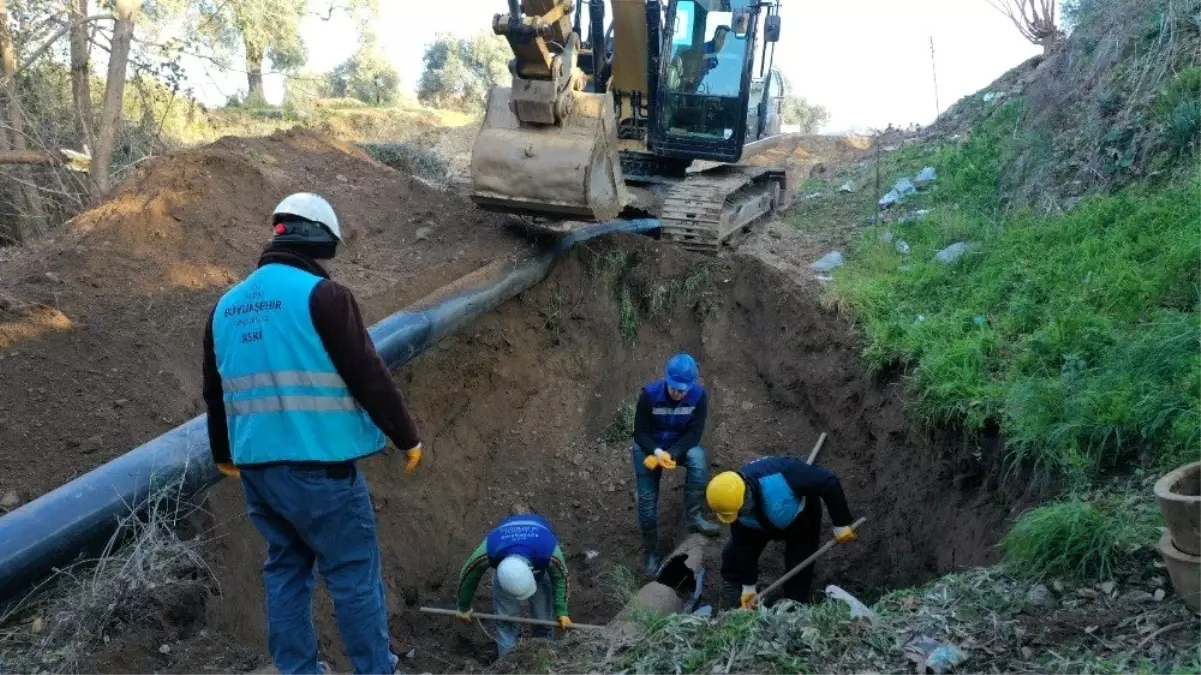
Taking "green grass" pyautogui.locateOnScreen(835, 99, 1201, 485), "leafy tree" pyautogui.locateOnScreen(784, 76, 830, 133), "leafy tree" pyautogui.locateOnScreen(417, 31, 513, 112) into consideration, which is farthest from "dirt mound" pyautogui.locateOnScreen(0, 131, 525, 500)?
"leafy tree" pyautogui.locateOnScreen(784, 76, 830, 133)

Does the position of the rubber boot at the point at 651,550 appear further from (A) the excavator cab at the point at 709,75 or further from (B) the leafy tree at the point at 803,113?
(B) the leafy tree at the point at 803,113

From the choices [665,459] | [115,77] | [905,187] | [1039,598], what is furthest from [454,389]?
[905,187]

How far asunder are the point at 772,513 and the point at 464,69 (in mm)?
29239

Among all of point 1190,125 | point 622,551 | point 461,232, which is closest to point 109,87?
point 461,232

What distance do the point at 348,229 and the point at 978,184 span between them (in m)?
6.04

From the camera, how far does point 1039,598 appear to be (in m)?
3.72

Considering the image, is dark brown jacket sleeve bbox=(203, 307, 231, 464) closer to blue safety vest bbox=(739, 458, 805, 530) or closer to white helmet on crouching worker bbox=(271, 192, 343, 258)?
white helmet on crouching worker bbox=(271, 192, 343, 258)

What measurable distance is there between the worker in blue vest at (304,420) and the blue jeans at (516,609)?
1.55 metres

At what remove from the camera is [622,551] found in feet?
23.2

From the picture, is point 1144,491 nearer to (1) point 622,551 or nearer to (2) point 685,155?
(1) point 622,551

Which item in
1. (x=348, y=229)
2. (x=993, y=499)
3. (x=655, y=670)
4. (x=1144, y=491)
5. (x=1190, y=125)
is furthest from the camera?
(x=348, y=229)

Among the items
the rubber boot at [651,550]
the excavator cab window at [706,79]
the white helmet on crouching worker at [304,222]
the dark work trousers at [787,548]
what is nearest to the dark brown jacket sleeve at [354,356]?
the white helmet on crouching worker at [304,222]

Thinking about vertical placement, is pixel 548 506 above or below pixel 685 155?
below

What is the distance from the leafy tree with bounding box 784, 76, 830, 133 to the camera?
33469mm
